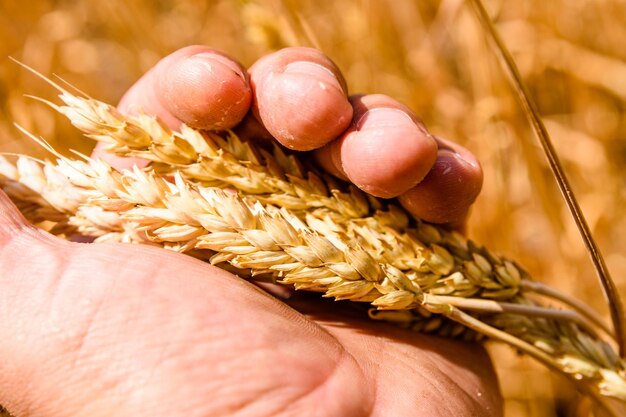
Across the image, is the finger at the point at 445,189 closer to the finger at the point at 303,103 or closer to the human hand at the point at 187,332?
the human hand at the point at 187,332

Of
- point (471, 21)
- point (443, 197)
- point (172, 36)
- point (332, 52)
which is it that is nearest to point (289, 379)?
point (443, 197)

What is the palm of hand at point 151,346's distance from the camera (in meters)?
0.61

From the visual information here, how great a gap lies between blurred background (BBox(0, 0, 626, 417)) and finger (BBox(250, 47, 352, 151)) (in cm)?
47

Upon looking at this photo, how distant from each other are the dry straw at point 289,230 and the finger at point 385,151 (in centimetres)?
8

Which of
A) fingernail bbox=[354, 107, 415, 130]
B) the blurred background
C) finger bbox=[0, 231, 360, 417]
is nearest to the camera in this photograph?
finger bbox=[0, 231, 360, 417]

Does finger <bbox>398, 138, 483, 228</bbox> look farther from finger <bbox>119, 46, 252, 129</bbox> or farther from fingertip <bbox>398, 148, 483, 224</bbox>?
finger <bbox>119, 46, 252, 129</bbox>

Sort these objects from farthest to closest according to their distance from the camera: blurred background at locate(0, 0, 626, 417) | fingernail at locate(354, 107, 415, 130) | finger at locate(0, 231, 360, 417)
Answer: blurred background at locate(0, 0, 626, 417)
fingernail at locate(354, 107, 415, 130)
finger at locate(0, 231, 360, 417)

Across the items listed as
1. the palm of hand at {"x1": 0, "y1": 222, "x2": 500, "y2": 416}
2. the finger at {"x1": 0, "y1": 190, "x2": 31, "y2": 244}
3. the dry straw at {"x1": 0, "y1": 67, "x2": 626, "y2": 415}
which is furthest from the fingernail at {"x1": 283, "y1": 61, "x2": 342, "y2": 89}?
the finger at {"x1": 0, "y1": 190, "x2": 31, "y2": 244}

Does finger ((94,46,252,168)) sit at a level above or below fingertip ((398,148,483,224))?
above

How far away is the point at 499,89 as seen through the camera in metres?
1.34

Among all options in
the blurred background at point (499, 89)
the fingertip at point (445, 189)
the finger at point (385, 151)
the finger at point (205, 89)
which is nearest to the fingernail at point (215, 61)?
the finger at point (205, 89)

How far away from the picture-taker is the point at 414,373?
30.5 inches

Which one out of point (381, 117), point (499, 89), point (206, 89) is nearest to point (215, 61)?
point (206, 89)

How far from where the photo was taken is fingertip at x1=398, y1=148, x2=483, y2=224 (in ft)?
2.51
